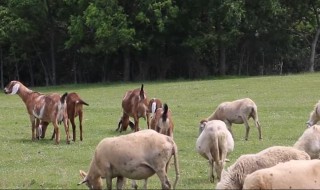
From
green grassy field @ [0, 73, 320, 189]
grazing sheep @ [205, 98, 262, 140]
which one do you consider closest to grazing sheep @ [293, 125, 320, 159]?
green grassy field @ [0, 73, 320, 189]

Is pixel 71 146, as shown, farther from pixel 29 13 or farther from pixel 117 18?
pixel 29 13

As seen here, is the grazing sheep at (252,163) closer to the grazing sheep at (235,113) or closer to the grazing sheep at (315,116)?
the grazing sheep at (235,113)

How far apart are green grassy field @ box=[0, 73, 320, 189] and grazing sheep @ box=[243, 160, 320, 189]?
110 inches

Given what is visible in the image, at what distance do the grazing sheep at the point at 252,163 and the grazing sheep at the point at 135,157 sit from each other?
90 centimetres

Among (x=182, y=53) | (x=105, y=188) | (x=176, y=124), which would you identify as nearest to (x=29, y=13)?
(x=182, y=53)

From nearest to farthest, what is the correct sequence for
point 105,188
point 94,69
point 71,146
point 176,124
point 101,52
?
point 105,188
point 71,146
point 176,124
point 101,52
point 94,69

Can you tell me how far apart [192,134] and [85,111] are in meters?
9.63

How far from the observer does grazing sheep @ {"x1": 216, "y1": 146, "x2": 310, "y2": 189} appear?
9711 millimetres

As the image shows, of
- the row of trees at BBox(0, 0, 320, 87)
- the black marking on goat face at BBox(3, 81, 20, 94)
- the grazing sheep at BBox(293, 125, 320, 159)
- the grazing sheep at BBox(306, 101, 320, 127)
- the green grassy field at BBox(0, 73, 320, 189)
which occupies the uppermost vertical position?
the row of trees at BBox(0, 0, 320, 87)

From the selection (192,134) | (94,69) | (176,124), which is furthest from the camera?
(94,69)

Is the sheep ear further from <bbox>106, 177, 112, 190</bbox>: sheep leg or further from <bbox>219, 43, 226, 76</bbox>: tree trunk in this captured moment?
<bbox>219, 43, 226, 76</bbox>: tree trunk

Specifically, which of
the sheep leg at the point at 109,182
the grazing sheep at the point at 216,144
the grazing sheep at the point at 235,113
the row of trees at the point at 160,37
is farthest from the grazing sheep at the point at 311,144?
the row of trees at the point at 160,37

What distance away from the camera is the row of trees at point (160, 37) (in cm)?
4684

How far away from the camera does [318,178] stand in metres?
8.58
